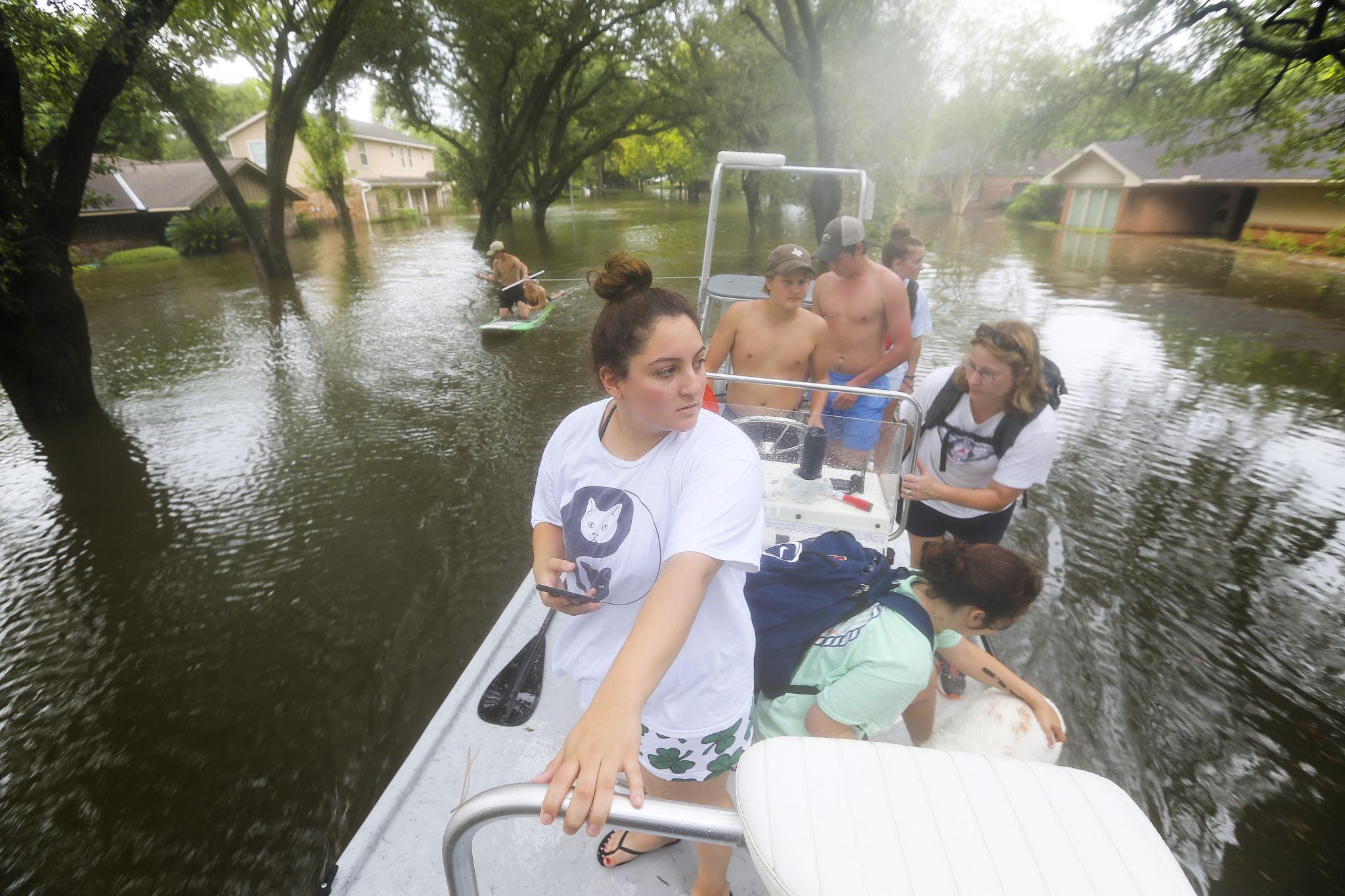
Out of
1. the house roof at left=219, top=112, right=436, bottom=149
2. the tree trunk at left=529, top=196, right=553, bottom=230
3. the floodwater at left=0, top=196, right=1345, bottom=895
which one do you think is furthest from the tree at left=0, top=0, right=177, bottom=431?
the house roof at left=219, top=112, right=436, bottom=149

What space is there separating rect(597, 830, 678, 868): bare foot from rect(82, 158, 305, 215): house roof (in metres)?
29.1

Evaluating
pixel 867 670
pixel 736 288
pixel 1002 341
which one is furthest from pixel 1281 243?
pixel 867 670

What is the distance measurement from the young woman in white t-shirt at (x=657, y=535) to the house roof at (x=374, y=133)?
43.9 metres

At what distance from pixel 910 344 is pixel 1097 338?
8643mm

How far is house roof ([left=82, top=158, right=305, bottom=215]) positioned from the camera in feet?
77.1

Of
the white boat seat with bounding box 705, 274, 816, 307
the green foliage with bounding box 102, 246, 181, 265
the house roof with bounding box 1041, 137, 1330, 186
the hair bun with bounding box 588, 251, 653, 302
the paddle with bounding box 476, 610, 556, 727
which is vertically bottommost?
the paddle with bounding box 476, 610, 556, 727

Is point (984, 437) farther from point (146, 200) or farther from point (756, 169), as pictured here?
point (146, 200)

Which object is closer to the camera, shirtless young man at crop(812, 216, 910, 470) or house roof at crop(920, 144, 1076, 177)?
shirtless young man at crop(812, 216, 910, 470)

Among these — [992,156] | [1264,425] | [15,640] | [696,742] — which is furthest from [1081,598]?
[992,156]

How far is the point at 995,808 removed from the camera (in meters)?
1.08

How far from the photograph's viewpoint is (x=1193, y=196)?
2466 centimetres

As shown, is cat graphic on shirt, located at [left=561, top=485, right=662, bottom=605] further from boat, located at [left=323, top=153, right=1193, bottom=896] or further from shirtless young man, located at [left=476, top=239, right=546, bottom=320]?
shirtless young man, located at [left=476, top=239, right=546, bottom=320]

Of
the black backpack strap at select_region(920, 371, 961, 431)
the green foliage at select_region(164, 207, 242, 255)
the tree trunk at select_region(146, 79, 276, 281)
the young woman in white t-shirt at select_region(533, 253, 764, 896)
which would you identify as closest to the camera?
the young woman in white t-shirt at select_region(533, 253, 764, 896)

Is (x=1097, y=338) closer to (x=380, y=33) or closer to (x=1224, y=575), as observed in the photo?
(x=1224, y=575)
